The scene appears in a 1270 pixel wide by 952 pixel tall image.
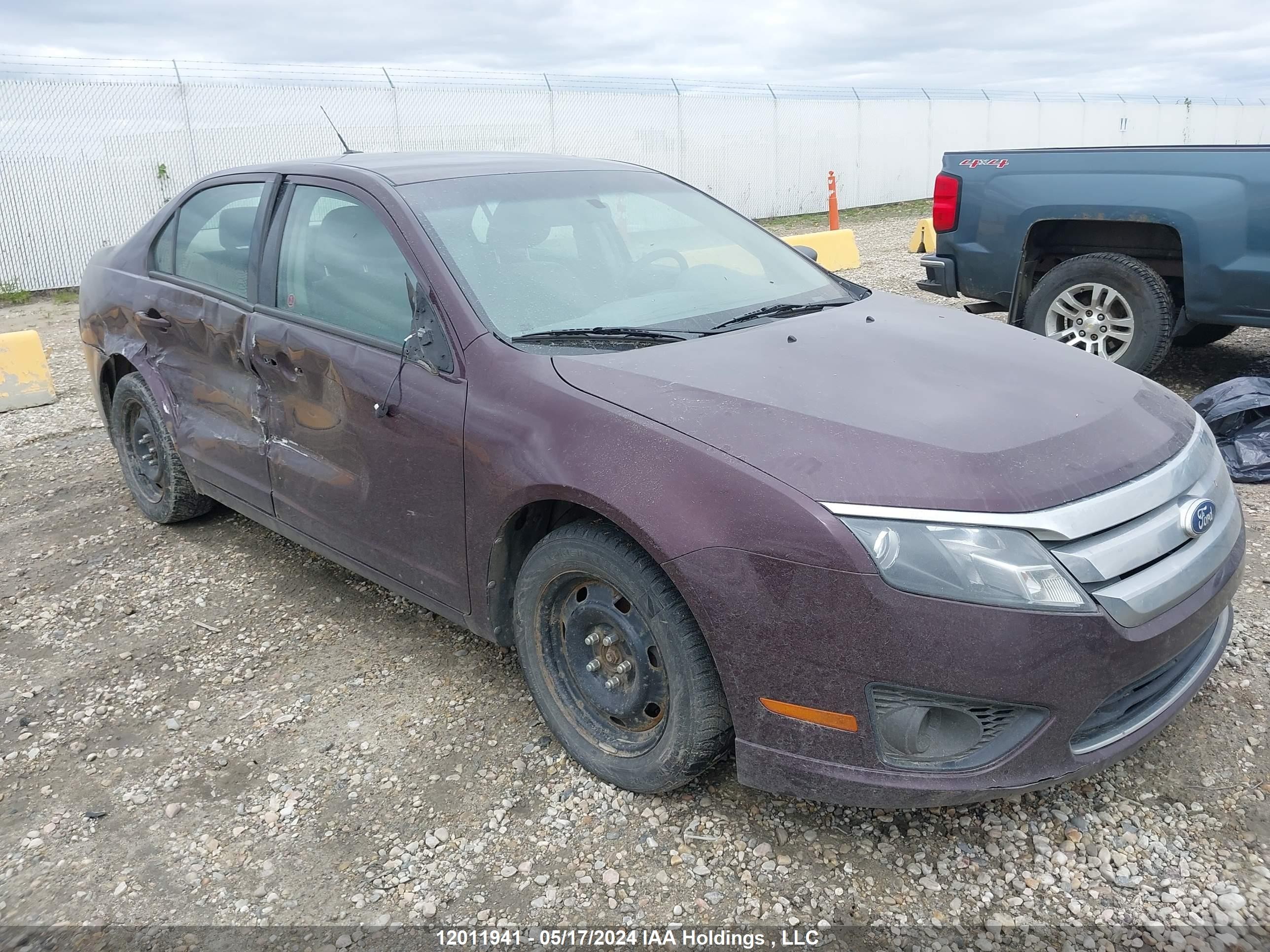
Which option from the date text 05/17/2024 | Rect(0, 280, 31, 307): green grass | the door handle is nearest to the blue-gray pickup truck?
the date text 05/17/2024

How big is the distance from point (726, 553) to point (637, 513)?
26 cm

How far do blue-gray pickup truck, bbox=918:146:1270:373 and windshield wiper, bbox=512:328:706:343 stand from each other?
3.12 m

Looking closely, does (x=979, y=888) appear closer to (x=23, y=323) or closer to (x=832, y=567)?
(x=832, y=567)

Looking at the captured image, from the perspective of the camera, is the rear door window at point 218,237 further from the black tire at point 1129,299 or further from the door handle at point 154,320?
the black tire at point 1129,299

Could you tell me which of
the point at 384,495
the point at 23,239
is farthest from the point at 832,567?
the point at 23,239

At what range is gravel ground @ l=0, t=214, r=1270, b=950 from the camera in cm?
228

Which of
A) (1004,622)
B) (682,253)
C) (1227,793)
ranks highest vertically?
(682,253)

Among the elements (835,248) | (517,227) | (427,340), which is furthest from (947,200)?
(835,248)

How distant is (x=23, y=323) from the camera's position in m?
11.6

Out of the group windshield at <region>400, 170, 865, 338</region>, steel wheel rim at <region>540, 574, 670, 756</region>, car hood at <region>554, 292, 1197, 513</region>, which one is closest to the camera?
car hood at <region>554, 292, 1197, 513</region>

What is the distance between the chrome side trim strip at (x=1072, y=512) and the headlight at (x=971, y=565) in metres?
0.02

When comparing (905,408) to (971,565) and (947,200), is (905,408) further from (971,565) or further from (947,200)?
(947,200)

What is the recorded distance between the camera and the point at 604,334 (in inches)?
113

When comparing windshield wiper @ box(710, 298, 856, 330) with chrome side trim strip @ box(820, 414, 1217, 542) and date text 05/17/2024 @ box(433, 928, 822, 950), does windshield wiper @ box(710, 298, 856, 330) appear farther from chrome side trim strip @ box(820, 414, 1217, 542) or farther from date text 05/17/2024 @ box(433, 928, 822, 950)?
date text 05/17/2024 @ box(433, 928, 822, 950)
